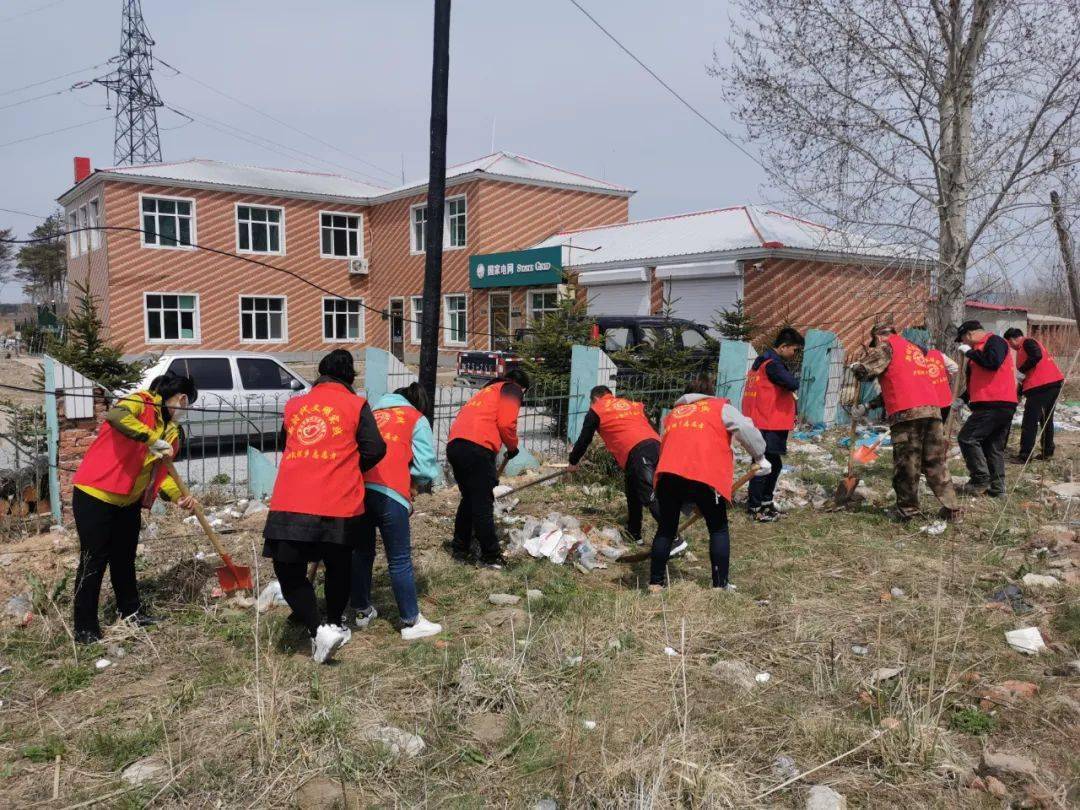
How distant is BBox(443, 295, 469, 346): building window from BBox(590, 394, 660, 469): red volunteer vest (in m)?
17.7

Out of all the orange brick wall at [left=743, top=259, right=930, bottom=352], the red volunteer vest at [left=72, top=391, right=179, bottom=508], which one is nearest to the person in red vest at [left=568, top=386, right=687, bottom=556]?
the red volunteer vest at [left=72, top=391, right=179, bottom=508]

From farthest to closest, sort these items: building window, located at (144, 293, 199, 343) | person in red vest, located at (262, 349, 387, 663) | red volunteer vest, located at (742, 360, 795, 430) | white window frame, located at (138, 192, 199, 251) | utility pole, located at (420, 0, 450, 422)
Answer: building window, located at (144, 293, 199, 343), white window frame, located at (138, 192, 199, 251), utility pole, located at (420, 0, 450, 422), red volunteer vest, located at (742, 360, 795, 430), person in red vest, located at (262, 349, 387, 663)

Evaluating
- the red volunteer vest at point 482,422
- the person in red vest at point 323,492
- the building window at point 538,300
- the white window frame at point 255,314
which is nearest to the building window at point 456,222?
the building window at point 538,300

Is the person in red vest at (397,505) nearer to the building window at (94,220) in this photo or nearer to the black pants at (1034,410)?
the black pants at (1034,410)

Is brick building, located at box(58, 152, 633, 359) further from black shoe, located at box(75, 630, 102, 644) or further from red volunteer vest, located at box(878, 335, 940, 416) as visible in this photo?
black shoe, located at box(75, 630, 102, 644)

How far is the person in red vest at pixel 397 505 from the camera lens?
399 centimetres

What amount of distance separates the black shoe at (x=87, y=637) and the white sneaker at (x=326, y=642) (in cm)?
117

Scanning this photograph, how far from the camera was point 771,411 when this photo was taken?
6.31m

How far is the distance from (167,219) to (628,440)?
21.0m

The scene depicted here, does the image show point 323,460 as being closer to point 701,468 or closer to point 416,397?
point 416,397

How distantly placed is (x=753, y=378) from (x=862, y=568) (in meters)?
1.99

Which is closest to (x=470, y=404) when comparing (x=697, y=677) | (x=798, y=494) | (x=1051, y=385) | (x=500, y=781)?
(x=697, y=677)

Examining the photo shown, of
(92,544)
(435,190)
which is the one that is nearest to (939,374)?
(435,190)

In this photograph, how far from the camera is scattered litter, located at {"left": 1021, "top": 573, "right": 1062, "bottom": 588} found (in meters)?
4.36
